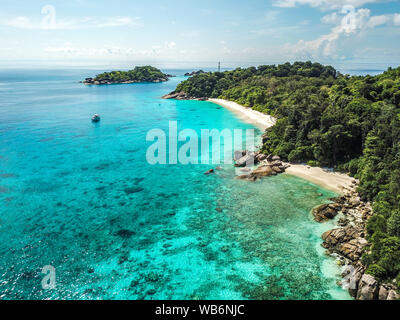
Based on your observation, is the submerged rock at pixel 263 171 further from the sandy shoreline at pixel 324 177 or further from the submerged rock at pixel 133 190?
the submerged rock at pixel 133 190

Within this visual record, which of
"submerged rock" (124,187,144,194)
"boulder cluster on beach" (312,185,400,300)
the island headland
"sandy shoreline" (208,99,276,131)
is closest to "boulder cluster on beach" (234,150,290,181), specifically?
the island headland

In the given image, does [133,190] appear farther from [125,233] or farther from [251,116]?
[251,116]

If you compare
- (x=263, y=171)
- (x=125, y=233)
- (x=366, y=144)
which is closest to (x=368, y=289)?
(x=125, y=233)

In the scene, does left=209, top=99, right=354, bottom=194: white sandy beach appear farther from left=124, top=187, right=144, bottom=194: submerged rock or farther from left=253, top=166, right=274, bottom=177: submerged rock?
left=124, top=187, right=144, bottom=194: submerged rock

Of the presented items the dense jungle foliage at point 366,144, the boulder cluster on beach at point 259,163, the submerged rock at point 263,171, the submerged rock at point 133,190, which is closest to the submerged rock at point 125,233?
the submerged rock at point 133,190
